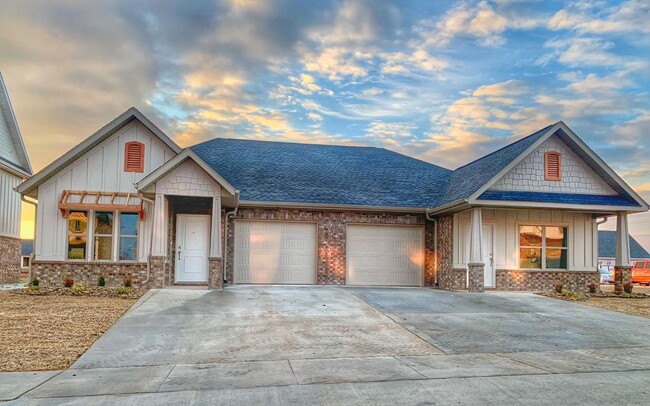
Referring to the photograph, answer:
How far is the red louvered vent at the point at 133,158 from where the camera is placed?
16.5m

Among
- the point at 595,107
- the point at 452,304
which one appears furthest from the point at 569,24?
the point at 452,304

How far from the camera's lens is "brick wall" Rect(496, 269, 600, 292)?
57.3 feet

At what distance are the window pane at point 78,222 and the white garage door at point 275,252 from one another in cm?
471

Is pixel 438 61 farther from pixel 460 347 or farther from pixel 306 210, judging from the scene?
pixel 460 347

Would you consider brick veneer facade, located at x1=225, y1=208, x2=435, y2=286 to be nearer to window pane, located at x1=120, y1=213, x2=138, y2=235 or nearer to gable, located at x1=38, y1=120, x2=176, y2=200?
window pane, located at x1=120, y1=213, x2=138, y2=235

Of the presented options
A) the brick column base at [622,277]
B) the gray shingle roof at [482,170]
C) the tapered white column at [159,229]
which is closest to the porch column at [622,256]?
the brick column base at [622,277]

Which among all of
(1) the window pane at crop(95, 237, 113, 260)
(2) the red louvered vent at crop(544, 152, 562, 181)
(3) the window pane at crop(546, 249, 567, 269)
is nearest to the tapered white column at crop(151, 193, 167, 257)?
(1) the window pane at crop(95, 237, 113, 260)

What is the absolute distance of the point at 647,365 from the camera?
7.94 m

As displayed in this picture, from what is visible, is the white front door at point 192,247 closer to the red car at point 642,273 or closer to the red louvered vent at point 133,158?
the red louvered vent at point 133,158

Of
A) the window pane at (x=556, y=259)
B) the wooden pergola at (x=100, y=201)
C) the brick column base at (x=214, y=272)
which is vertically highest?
the wooden pergola at (x=100, y=201)

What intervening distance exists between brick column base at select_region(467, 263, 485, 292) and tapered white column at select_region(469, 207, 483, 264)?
6.1 inches

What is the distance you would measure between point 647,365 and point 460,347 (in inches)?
109

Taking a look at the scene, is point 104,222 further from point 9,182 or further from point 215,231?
point 9,182

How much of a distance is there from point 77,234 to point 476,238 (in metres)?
12.3
